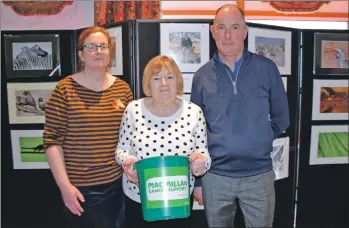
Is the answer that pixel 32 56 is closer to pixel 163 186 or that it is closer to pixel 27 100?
pixel 27 100

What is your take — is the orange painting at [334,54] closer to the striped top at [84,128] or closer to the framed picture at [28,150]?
the striped top at [84,128]

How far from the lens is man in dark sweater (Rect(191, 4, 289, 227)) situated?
163 cm

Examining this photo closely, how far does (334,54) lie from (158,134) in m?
1.71

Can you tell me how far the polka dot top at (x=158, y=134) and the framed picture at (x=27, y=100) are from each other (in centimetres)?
122

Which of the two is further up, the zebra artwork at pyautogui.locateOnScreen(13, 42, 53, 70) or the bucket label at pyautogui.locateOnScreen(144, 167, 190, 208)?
the zebra artwork at pyautogui.locateOnScreen(13, 42, 53, 70)

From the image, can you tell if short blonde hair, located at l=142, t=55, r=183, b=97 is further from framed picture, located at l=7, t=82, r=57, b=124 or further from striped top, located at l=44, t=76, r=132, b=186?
framed picture, located at l=7, t=82, r=57, b=124

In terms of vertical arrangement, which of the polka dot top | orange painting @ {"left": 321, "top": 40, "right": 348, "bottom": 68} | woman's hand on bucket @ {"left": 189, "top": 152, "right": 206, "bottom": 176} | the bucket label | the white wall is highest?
the white wall

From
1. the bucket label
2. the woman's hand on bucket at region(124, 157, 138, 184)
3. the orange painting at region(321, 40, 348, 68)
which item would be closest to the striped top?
the woman's hand on bucket at region(124, 157, 138, 184)

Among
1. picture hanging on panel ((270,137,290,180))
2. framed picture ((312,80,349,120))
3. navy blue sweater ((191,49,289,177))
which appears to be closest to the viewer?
navy blue sweater ((191,49,289,177))

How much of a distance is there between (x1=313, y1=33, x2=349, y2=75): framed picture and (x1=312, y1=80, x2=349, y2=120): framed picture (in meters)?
0.09

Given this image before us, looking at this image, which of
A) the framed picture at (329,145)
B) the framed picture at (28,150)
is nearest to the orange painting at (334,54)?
the framed picture at (329,145)

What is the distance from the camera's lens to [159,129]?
1465mm

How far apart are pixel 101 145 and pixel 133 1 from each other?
60.7 inches

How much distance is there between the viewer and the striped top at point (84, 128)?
58.7 inches
